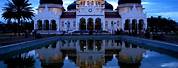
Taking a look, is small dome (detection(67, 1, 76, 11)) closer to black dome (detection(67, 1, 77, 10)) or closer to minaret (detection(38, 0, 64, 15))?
black dome (detection(67, 1, 77, 10))

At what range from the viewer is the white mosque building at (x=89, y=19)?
10031cm

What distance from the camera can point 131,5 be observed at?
106 m

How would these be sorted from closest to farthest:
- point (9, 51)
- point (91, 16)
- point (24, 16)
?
point (9, 51)
point (24, 16)
point (91, 16)

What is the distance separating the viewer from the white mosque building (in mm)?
100312

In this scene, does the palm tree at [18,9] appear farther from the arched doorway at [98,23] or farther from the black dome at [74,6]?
the black dome at [74,6]

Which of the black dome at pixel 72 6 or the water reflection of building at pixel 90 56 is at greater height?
the black dome at pixel 72 6

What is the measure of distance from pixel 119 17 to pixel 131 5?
210 inches

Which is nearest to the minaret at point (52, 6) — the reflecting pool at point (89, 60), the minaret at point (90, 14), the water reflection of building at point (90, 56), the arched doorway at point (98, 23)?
the minaret at point (90, 14)

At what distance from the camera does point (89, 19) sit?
10044 cm

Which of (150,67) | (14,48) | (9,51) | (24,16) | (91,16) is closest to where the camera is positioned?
(150,67)

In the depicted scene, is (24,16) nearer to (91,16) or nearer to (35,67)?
(91,16)

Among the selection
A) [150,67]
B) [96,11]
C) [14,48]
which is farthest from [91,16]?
[150,67]

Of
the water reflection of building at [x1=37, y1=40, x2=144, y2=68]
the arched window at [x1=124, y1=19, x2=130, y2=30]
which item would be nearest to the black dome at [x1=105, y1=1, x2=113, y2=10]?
the arched window at [x1=124, y1=19, x2=130, y2=30]

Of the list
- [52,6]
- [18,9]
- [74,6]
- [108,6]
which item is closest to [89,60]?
[18,9]
